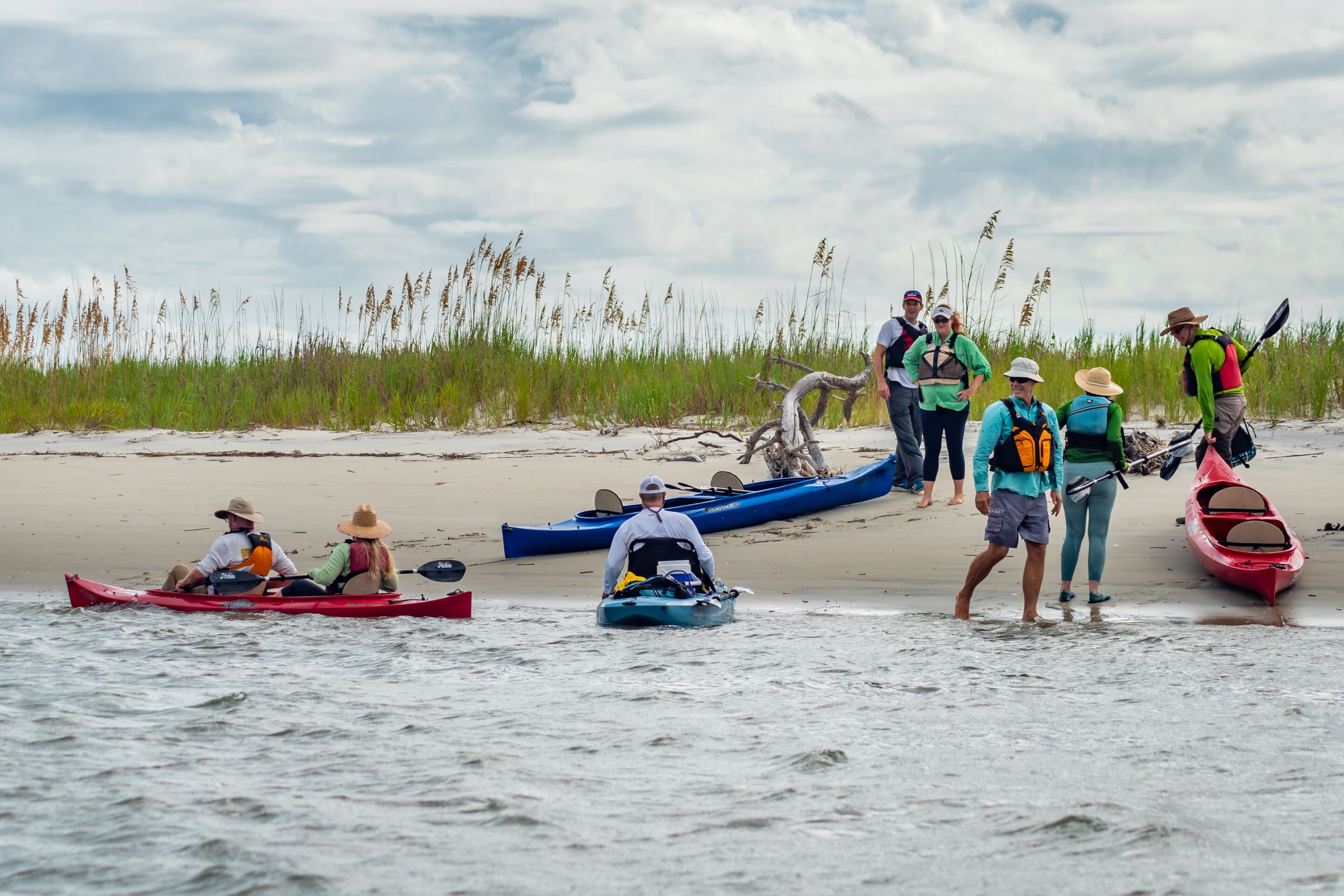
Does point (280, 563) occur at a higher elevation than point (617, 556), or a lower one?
lower

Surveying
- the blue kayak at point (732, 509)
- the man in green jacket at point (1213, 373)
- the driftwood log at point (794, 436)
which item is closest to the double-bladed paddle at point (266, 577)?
the blue kayak at point (732, 509)

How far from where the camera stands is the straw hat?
295 inches

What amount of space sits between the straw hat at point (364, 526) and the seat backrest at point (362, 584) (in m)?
0.25

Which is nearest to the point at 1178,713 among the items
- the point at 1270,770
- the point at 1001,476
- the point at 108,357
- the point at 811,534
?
the point at 1270,770

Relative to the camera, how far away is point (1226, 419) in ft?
28.4

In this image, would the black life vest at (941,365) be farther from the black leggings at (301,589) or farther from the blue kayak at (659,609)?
the black leggings at (301,589)

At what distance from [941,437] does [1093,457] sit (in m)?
3.29

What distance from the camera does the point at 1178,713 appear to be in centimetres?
514

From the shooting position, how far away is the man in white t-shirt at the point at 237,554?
762cm

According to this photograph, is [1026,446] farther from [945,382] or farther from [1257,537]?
[945,382]

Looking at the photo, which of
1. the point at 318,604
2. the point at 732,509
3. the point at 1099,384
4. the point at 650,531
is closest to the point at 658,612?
the point at 650,531

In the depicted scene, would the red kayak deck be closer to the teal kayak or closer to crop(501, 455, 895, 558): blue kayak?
the teal kayak

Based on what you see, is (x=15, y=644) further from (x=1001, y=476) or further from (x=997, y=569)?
(x=997, y=569)

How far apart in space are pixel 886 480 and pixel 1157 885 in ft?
26.0
